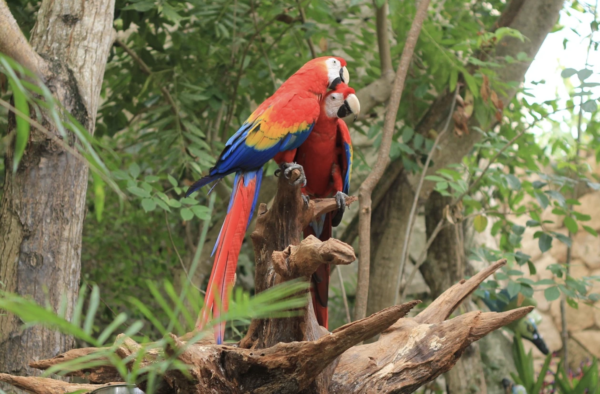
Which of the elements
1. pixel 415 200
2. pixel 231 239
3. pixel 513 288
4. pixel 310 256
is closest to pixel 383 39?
pixel 415 200

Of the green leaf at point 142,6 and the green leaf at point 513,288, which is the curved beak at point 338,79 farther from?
the green leaf at point 513,288

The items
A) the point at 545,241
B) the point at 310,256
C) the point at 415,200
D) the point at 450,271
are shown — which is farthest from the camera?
the point at 450,271

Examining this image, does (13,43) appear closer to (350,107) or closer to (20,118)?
(350,107)

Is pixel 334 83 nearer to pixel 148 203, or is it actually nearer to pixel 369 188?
pixel 369 188

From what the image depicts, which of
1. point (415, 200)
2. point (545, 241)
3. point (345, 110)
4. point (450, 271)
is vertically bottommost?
point (450, 271)

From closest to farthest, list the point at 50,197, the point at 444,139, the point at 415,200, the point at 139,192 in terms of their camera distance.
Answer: the point at 50,197, the point at 139,192, the point at 415,200, the point at 444,139

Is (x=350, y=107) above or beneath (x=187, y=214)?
above

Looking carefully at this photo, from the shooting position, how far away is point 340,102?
4.14 ft

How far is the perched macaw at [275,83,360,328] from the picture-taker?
1.26 meters

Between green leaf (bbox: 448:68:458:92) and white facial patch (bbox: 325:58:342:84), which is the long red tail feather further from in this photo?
green leaf (bbox: 448:68:458:92)

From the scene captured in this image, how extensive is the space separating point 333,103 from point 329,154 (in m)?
0.12

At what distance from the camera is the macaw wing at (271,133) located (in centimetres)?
112

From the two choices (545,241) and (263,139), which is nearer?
(263,139)

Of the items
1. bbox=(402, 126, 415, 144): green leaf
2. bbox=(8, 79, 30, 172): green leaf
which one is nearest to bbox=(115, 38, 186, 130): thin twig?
bbox=(402, 126, 415, 144): green leaf
